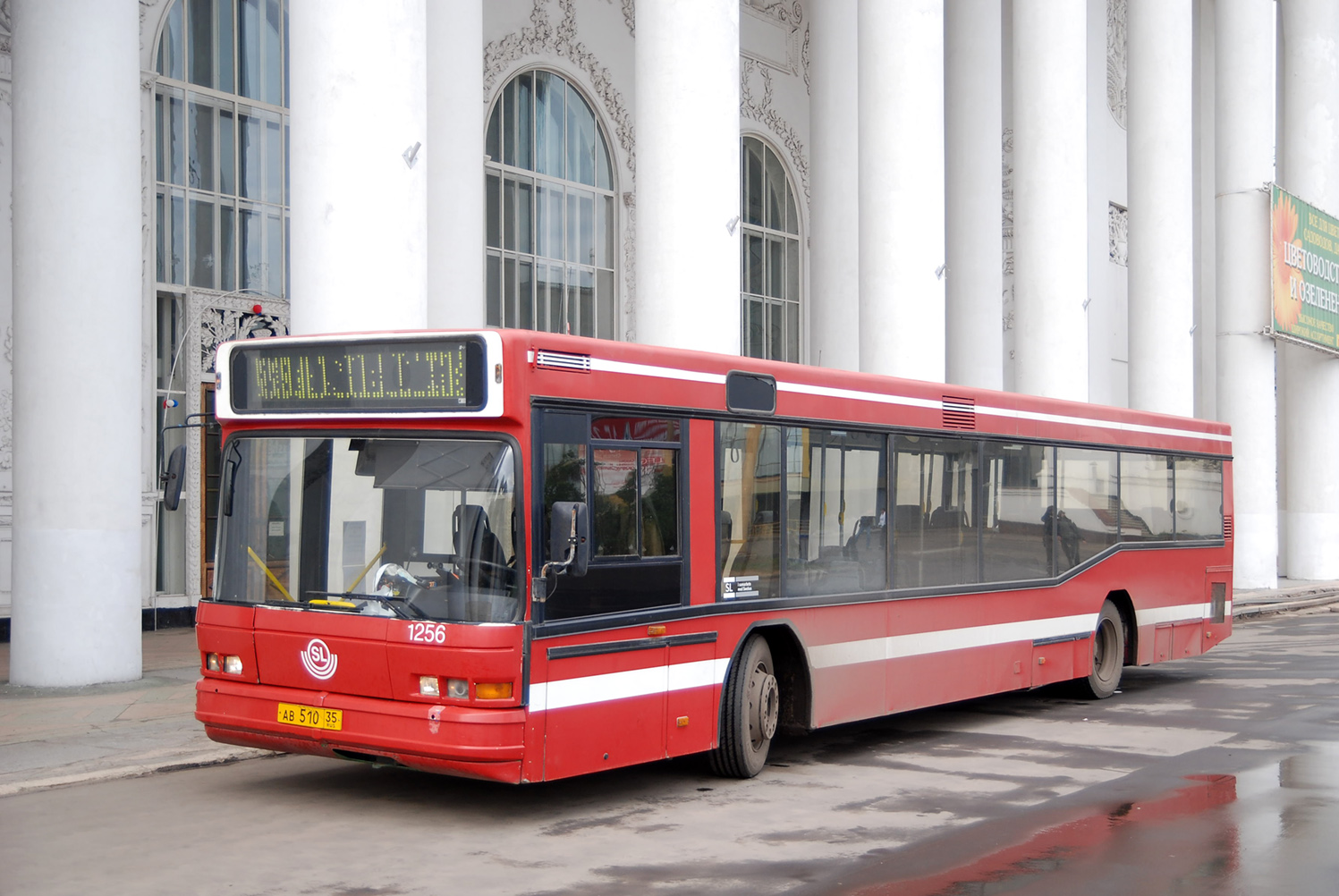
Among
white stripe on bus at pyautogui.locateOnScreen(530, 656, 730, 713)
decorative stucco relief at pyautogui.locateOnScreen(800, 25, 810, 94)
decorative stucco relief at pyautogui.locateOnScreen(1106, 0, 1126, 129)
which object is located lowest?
white stripe on bus at pyautogui.locateOnScreen(530, 656, 730, 713)

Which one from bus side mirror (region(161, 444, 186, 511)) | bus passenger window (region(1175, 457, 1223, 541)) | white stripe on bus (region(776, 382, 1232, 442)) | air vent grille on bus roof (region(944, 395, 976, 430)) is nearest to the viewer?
bus side mirror (region(161, 444, 186, 511))

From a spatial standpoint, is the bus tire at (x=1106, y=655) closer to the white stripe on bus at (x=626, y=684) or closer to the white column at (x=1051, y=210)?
the white stripe on bus at (x=626, y=684)

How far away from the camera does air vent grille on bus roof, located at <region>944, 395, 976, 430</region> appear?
1235 cm

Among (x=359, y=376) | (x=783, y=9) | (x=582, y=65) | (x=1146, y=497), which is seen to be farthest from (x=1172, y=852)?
(x=783, y=9)

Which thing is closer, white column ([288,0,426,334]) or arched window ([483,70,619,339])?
white column ([288,0,426,334])

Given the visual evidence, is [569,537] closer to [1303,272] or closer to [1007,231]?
[1303,272]

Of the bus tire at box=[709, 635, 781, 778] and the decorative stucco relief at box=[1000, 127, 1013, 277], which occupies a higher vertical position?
the decorative stucco relief at box=[1000, 127, 1013, 277]

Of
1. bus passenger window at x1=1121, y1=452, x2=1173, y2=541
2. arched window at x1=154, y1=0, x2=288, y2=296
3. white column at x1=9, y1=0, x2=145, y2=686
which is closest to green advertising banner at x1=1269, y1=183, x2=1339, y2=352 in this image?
bus passenger window at x1=1121, y1=452, x2=1173, y2=541

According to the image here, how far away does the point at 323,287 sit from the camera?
12773 mm

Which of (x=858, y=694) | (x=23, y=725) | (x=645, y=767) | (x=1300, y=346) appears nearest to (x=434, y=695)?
(x=645, y=767)

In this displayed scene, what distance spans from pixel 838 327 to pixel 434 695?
20210 mm

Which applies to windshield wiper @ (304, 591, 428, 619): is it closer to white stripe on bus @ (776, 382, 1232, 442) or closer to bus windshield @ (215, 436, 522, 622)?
bus windshield @ (215, 436, 522, 622)

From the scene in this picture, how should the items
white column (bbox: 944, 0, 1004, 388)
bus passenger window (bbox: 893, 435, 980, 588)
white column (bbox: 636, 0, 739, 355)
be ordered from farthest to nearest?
white column (bbox: 944, 0, 1004, 388) < white column (bbox: 636, 0, 739, 355) < bus passenger window (bbox: 893, 435, 980, 588)

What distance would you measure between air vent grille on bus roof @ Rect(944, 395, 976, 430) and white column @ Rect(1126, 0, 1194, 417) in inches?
677
